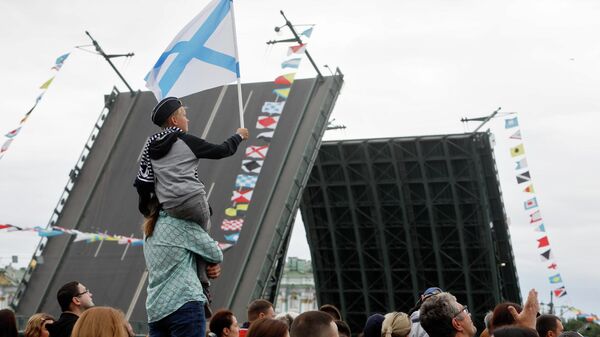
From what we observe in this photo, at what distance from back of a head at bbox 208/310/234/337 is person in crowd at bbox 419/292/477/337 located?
6.34ft

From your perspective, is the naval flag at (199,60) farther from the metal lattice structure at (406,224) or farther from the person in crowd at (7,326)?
the metal lattice structure at (406,224)

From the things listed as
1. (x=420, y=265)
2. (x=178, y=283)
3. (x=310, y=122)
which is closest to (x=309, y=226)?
(x=420, y=265)

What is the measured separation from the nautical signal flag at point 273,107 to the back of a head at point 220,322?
11.3m

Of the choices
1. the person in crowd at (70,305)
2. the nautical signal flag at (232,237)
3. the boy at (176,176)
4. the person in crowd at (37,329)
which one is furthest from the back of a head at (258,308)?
the nautical signal flag at (232,237)

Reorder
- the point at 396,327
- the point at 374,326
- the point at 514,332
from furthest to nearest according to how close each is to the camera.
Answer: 1. the point at 374,326
2. the point at 396,327
3. the point at 514,332

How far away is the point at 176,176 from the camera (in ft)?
12.3

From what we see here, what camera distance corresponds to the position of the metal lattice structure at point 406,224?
19.0m

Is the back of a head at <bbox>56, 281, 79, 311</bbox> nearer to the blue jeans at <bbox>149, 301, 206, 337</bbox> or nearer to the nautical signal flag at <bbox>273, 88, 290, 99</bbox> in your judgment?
the blue jeans at <bbox>149, 301, 206, 337</bbox>

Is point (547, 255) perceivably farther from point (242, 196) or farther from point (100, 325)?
point (100, 325)

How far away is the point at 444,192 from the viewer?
19.6m

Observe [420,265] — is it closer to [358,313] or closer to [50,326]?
[358,313]

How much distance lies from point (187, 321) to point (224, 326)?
6.41 ft

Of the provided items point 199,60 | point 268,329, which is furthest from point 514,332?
point 199,60

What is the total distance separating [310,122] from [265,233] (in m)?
2.30
